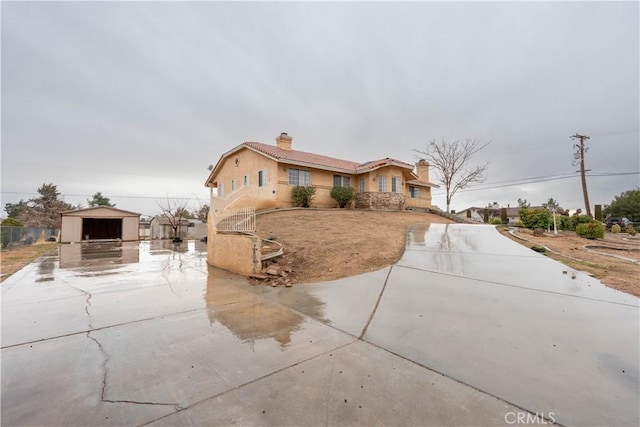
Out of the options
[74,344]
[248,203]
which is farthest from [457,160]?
[74,344]

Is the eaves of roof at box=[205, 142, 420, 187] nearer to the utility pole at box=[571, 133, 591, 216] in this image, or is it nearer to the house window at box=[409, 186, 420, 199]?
the house window at box=[409, 186, 420, 199]

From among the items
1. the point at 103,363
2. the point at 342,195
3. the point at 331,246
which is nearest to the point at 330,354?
the point at 103,363

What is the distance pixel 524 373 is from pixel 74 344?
214 inches

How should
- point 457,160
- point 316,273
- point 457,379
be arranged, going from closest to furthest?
point 457,379, point 316,273, point 457,160

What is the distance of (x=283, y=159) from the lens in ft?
59.1

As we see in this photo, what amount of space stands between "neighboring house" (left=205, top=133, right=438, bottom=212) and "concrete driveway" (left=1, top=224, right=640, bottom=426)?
11615 millimetres

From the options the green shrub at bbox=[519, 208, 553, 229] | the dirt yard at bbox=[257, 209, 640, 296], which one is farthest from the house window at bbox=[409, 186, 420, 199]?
the dirt yard at bbox=[257, 209, 640, 296]

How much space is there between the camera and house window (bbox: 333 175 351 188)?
21547 millimetres

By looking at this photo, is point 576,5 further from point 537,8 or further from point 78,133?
point 78,133

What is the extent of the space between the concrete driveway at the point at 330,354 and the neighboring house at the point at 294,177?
11615 mm

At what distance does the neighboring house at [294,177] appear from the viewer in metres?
18.4

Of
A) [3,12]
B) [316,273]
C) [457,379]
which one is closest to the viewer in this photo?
[457,379]

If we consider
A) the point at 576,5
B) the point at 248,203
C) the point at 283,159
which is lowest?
the point at 248,203

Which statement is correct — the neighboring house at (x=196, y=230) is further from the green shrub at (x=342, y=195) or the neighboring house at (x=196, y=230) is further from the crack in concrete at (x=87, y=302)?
the crack in concrete at (x=87, y=302)
